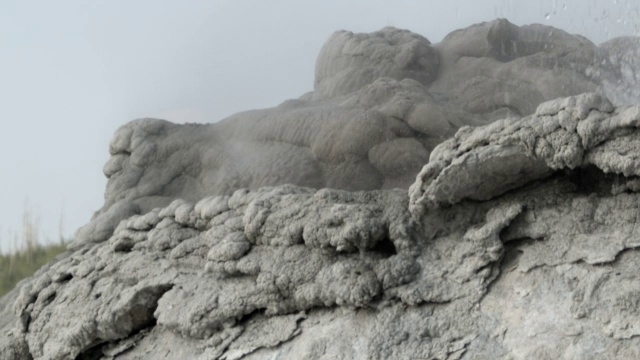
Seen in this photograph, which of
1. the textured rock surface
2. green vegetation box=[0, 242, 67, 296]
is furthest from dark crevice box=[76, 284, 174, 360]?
green vegetation box=[0, 242, 67, 296]

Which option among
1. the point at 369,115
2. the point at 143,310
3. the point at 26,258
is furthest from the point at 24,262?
the point at 369,115

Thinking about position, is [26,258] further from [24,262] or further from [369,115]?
[369,115]

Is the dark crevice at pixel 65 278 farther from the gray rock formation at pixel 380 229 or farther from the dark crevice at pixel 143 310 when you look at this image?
the dark crevice at pixel 143 310

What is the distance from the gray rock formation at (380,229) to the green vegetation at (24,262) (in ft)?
8.50

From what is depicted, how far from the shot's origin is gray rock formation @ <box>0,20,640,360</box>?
2.89 metres

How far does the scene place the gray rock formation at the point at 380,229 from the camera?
2.89 metres

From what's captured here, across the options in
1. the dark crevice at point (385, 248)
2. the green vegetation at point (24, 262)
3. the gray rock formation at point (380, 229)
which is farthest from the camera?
the green vegetation at point (24, 262)

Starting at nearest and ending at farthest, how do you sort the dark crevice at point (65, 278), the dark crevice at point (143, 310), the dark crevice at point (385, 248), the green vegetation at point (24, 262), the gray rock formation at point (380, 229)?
the gray rock formation at point (380, 229) < the dark crevice at point (385, 248) < the dark crevice at point (143, 310) < the dark crevice at point (65, 278) < the green vegetation at point (24, 262)

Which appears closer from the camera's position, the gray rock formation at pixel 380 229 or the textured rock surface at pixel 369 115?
the gray rock formation at pixel 380 229

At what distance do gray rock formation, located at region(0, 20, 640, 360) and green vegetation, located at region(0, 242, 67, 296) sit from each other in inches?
102

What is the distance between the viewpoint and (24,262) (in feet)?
24.7

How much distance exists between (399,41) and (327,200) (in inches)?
76.0

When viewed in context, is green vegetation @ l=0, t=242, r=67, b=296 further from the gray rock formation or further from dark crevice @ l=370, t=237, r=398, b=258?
dark crevice @ l=370, t=237, r=398, b=258

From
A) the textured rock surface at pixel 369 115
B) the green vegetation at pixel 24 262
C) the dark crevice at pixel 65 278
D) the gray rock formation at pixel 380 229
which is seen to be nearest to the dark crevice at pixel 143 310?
the gray rock formation at pixel 380 229
